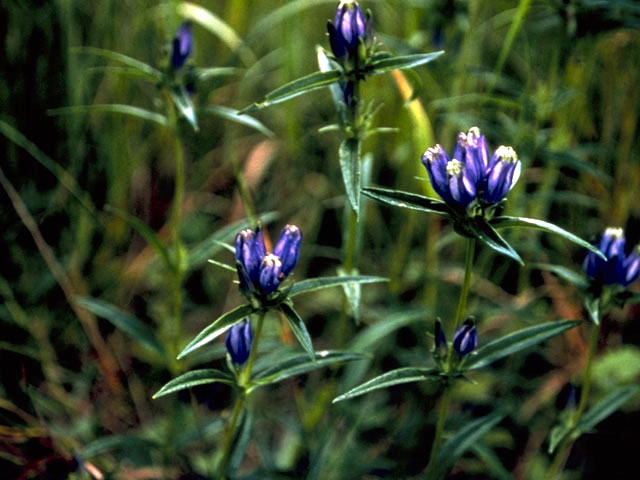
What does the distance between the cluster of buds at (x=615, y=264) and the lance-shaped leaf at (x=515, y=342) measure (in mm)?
131

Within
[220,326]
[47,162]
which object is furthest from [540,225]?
[47,162]

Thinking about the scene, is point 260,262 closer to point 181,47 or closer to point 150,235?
point 150,235

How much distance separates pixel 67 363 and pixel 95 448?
2.24 ft

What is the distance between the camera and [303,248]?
102 inches

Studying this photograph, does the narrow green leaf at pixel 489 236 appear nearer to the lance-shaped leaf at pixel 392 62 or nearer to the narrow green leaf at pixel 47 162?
the lance-shaped leaf at pixel 392 62

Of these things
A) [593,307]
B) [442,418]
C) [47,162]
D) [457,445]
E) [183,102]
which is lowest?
[457,445]

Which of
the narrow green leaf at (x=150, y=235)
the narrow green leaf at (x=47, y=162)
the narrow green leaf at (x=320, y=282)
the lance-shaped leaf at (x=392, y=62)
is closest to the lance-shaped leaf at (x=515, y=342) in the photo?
the narrow green leaf at (x=320, y=282)

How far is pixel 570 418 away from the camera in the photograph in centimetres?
162

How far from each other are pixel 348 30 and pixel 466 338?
0.64 meters

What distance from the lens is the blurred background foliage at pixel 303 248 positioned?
1.92 meters

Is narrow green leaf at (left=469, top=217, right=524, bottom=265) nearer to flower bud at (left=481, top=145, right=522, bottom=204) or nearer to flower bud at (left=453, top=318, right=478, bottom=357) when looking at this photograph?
flower bud at (left=481, top=145, right=522, bottom=204)

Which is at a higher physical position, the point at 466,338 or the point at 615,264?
the point at 615,264

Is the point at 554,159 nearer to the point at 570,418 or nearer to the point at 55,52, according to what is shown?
the point at 570,418

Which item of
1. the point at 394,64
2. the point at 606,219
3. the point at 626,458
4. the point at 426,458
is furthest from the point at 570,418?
the point at 606,219
